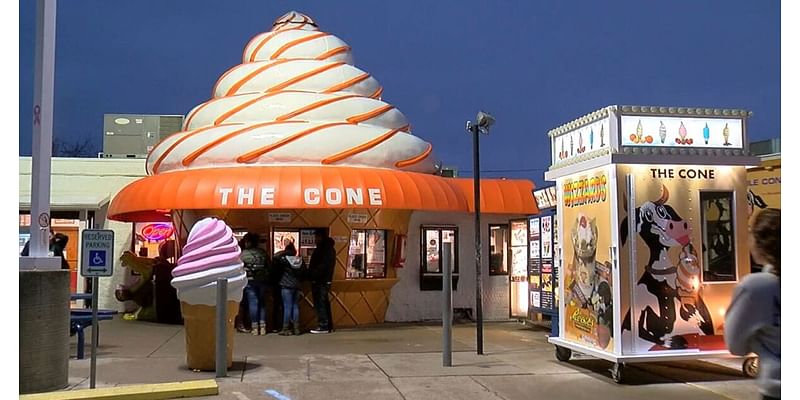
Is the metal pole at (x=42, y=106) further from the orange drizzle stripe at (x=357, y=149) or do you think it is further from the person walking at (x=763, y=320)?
the person walking at (x=763, y=320)

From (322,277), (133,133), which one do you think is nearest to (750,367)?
(322,277)

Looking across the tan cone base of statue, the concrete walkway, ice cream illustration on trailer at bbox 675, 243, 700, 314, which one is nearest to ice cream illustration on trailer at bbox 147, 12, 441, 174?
the concrete walkway

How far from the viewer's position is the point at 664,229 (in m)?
8.92

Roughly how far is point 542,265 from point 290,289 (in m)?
4.52

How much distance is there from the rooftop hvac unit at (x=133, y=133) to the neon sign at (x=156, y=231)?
3782mm

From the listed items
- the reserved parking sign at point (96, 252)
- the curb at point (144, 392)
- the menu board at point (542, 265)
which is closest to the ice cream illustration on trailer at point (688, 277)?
the menu board at point (542, 265)

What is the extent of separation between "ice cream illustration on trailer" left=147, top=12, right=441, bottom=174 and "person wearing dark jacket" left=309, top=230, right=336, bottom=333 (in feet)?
5.32

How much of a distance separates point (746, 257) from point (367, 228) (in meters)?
7.41

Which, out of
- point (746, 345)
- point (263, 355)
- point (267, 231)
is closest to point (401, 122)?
point (267, 231)

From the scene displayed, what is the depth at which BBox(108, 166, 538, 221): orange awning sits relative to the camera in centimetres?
1318

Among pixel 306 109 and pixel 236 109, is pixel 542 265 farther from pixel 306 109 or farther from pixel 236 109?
pixel 236 109

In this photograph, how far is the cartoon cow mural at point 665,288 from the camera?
884 cm

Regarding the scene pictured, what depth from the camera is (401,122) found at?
15922mm

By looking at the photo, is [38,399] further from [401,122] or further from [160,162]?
[401,122]
